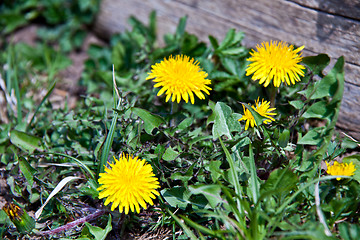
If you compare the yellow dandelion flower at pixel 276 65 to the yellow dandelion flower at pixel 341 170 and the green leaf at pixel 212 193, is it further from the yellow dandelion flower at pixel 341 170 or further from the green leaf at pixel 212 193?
the green leaf at pixel 212 193

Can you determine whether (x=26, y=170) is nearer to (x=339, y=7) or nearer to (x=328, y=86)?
(x=328, y=86)

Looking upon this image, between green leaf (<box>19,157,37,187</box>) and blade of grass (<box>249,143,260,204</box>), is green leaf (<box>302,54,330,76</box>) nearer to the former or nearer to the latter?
blade of grass (<box>249,143,260,204</box>)

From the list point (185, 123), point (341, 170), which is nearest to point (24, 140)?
point (185, 123)

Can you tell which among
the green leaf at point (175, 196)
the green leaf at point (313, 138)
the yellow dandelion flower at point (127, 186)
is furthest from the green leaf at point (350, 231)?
the yellow dandelion flower at point (127, 186)

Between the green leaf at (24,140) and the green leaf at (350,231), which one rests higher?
the green leaf at (350,231)

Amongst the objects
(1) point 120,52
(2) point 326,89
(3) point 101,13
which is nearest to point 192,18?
(1) point 120,52

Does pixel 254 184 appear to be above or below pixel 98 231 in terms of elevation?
above

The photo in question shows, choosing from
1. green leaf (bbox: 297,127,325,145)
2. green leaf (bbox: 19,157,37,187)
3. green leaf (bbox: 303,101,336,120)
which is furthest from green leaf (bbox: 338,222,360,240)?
green leaf (bbox: 19,157,37,187)
